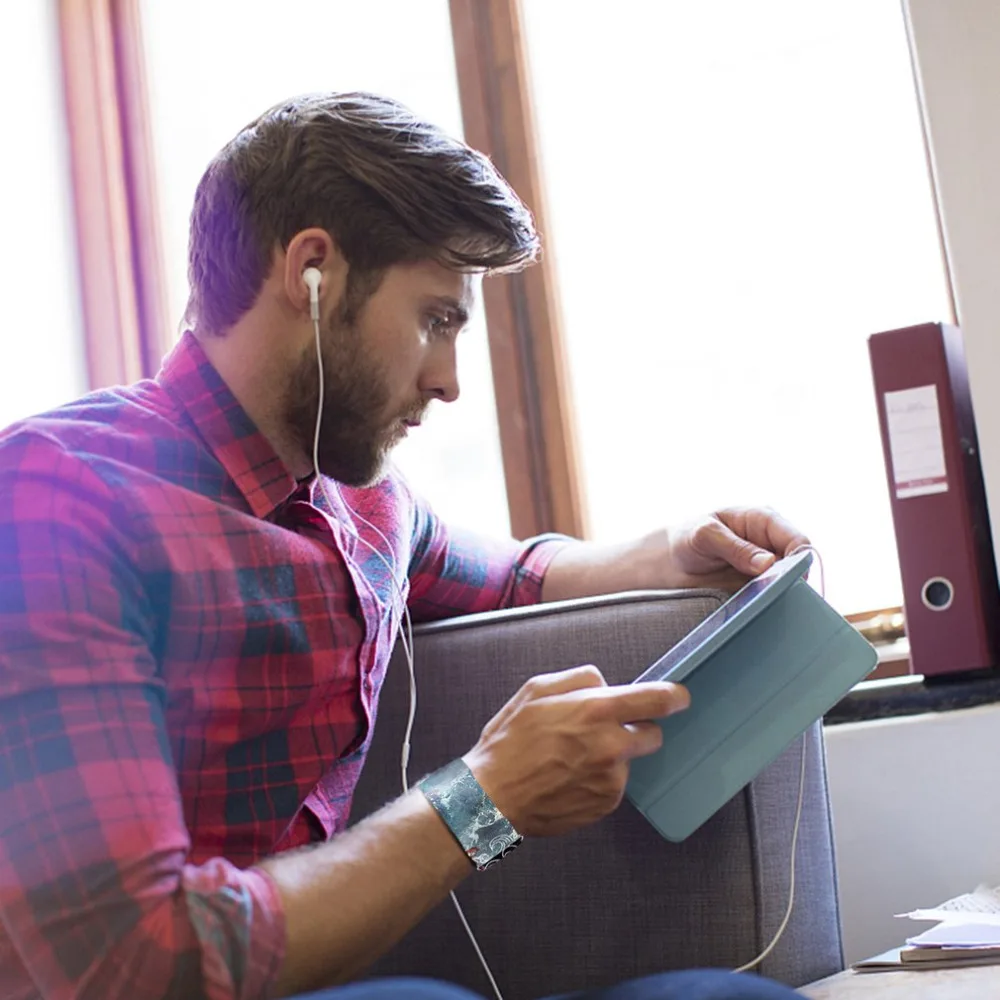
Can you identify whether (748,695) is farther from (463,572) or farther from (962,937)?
(463,572)

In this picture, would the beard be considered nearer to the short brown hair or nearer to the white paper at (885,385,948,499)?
the short brown hair

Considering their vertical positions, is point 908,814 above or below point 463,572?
below

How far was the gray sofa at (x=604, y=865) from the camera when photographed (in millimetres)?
1070

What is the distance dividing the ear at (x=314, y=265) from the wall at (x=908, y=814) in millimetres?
722

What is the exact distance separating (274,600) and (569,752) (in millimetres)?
281

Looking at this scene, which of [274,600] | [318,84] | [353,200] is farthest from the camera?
[318,84]

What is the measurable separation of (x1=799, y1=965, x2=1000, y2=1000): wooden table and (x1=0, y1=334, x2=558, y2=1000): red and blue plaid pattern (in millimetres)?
421

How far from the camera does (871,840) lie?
144 cm

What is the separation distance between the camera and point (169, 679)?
1024 millimetres

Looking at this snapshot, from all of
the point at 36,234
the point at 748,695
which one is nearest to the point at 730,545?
the point at 748,695

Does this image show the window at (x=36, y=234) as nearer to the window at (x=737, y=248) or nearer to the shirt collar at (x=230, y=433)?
the window at (x=737, y=248)

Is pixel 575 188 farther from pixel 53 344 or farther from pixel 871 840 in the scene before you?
pixel 871 840

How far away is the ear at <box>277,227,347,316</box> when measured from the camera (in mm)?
1192

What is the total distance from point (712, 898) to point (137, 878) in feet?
1.49
